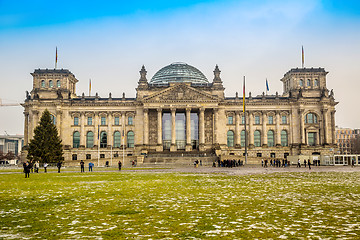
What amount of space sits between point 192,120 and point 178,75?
55.0 ft

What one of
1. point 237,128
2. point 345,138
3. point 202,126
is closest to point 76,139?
point 202,126

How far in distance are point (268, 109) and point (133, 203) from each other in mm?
86715

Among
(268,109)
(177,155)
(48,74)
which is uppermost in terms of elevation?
(48,74)

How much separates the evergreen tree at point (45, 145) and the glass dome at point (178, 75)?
132 ft

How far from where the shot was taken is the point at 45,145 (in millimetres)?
73750

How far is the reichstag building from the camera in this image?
313ft

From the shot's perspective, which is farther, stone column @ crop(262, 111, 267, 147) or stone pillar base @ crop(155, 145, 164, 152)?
stone column @ crop(262, 111, 267, 147)

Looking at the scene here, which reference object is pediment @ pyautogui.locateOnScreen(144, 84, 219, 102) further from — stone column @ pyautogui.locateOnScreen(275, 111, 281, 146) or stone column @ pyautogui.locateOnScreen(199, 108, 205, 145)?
stone column @ pyautogui.locateOnScreen(275, 111, 281, 146)

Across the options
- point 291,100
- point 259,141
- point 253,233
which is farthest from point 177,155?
point 253,233

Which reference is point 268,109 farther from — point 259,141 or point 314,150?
point 314,150

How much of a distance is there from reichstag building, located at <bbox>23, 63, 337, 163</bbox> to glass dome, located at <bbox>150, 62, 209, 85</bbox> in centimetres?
941

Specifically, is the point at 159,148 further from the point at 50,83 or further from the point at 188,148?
the point at 50,83

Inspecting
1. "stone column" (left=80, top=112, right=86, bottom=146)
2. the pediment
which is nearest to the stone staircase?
the pediment

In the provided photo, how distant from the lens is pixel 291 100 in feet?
319
